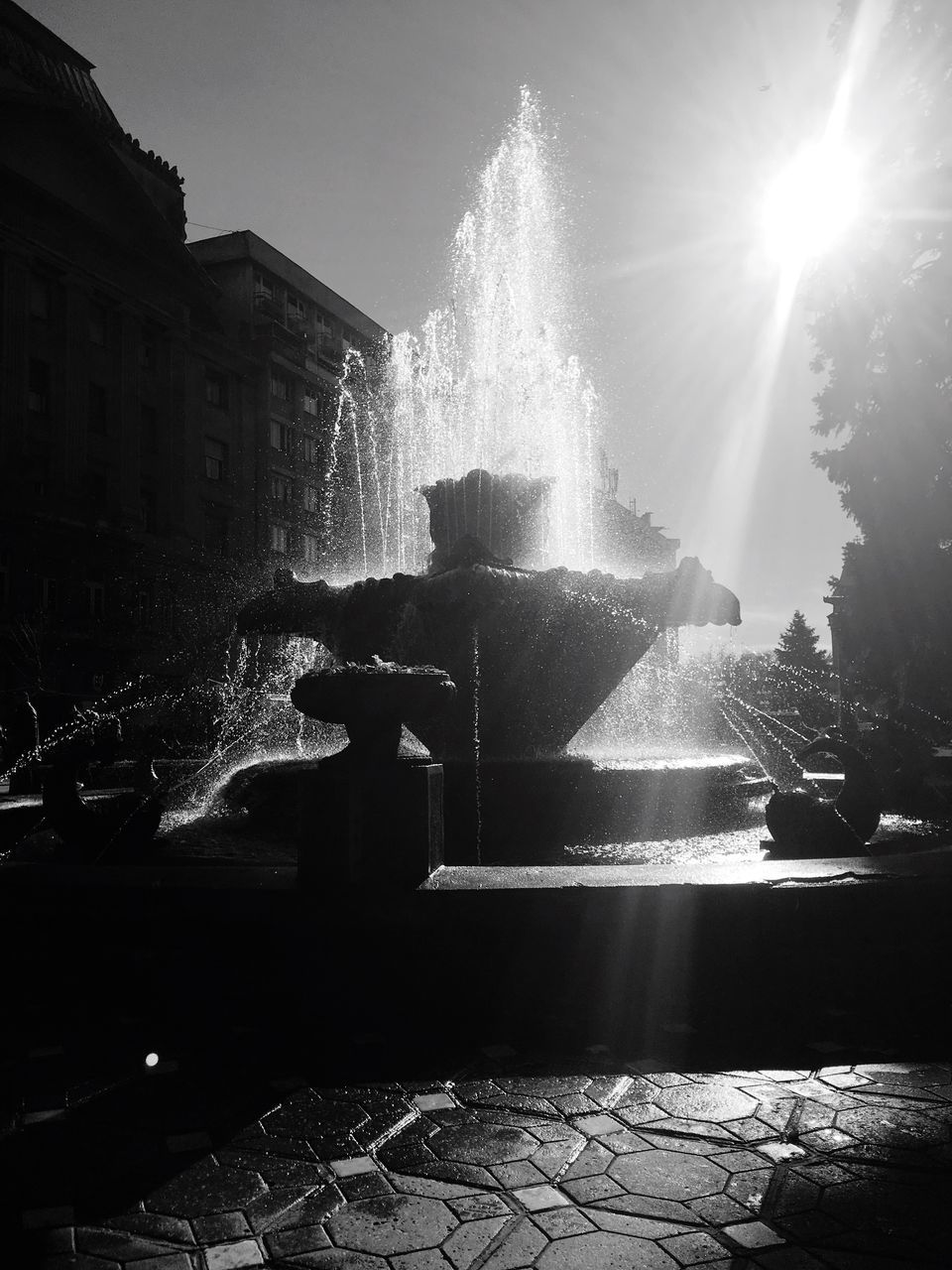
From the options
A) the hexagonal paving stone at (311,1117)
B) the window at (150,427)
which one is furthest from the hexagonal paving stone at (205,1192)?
the window at (150,427)

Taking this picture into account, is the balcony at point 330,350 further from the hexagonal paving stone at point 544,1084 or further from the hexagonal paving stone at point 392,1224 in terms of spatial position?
the hexagonal paving stone at point 392,1224

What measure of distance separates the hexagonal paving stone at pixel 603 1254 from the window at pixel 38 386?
3762cm

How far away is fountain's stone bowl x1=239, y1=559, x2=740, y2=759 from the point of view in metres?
9.47

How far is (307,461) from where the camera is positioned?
51.7 m

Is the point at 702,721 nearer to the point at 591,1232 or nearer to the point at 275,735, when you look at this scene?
the point at 275,735

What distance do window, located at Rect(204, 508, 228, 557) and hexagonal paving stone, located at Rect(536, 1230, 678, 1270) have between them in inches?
1681

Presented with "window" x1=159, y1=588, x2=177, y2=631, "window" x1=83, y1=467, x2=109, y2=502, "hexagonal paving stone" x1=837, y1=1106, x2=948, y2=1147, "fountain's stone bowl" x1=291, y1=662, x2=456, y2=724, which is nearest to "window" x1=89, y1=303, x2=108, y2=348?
"window" x1=83, y1=467, x2=109, y2=502

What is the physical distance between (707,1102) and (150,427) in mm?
41959

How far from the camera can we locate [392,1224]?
2.61 meters

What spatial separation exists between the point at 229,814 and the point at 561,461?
11875 millimetres

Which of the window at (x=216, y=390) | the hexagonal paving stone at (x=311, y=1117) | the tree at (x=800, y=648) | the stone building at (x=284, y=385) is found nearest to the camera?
the hexagonal paving stone at (x=311, y=1117)

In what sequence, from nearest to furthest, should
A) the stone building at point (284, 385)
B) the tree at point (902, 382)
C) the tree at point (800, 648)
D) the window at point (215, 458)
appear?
the tree at point (902, 382) < the window at point (215, 458) < the stone building at point (284, 385) < the tree at point (800, 648)

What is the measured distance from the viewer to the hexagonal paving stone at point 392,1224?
2.51m

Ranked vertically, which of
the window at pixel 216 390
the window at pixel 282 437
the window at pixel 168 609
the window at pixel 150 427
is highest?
the window at pixel 216 390
